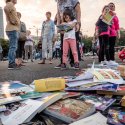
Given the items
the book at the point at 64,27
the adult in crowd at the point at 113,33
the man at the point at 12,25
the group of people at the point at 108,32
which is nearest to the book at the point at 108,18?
the group of people at the point at 108,32

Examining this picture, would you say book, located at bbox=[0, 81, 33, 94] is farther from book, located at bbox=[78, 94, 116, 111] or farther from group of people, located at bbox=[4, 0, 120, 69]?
group of people, located at bbox=[4, 0, 120, 69]

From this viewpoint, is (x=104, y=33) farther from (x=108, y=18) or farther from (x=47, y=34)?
(x=47, y=34)

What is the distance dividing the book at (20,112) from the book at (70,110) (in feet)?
0.34

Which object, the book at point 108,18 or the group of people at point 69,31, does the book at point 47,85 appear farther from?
the book at point 108,18

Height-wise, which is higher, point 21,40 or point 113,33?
point 113,33

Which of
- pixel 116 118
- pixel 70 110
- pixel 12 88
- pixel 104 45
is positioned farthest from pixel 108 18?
pixel 116 118

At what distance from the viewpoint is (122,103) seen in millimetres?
2486

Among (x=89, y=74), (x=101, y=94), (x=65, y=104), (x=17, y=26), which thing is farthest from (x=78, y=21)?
(x=65, y=104)

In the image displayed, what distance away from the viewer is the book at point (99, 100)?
2.62 m

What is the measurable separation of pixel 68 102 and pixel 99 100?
1.03 feet

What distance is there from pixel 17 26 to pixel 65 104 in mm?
5006

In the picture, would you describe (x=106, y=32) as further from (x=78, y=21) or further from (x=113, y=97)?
(x=113, y=97)

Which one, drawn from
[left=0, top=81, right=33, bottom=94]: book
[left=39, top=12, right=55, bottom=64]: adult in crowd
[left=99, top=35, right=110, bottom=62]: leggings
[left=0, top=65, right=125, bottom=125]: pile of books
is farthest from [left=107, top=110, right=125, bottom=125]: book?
[left=39, top=12, right=55, bottom=64]: adult in crowd

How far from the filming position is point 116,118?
87.2 inches
